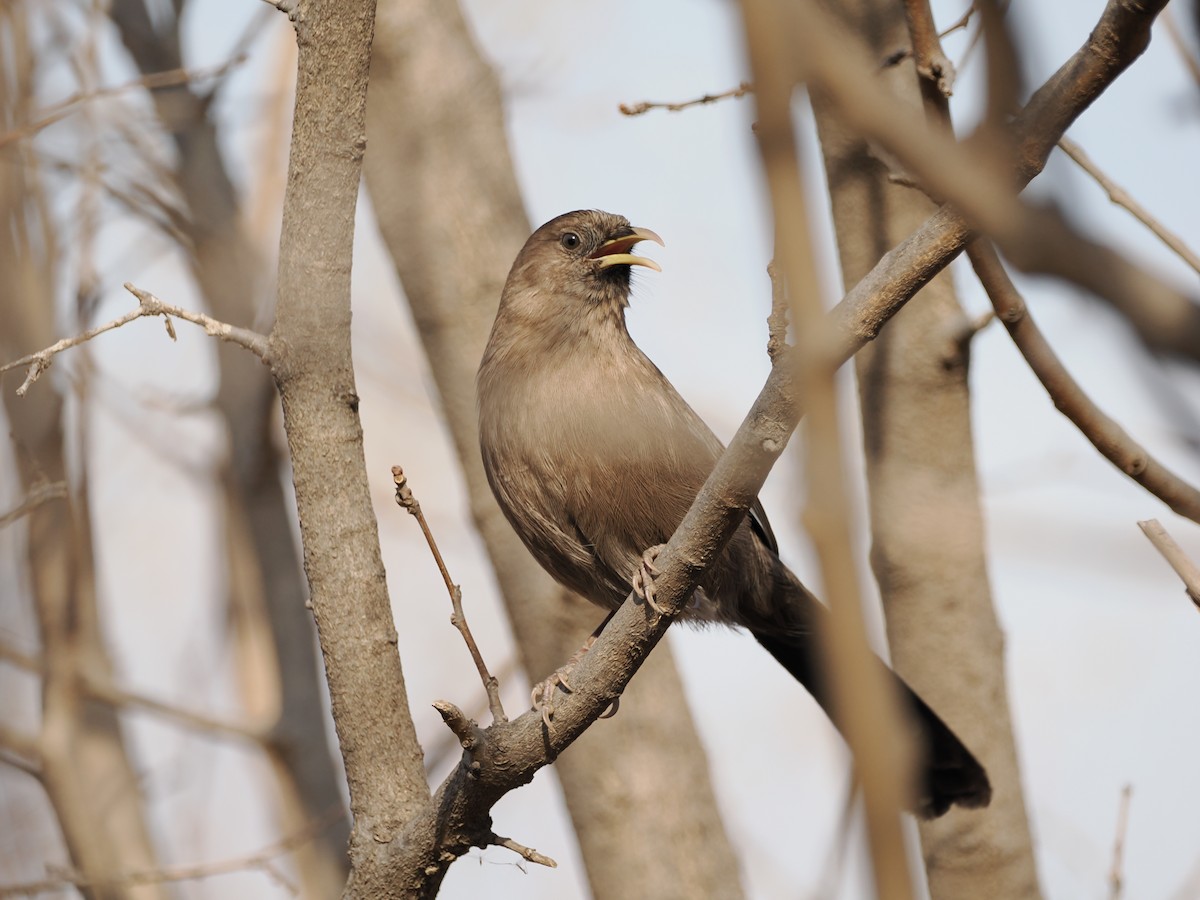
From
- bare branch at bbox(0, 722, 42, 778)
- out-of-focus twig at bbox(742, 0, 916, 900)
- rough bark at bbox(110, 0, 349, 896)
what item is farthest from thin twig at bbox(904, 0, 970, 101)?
bare branch at bbox(0, 722, 42, 778)

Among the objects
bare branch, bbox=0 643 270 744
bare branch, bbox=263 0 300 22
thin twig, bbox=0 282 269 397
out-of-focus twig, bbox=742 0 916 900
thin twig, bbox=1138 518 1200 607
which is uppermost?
bare branch, bbox=263 0 300 22

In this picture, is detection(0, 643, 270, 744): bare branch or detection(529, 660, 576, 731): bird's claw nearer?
detection(529, 660, 576, 731): bird's claw

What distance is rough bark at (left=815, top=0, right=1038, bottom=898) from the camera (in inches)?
160

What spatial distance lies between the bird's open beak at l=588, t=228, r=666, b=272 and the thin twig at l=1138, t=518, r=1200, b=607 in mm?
2283

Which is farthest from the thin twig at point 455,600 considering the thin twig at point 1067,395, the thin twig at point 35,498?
the thin twig at point 35,498

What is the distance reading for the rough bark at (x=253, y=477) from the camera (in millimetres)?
5707

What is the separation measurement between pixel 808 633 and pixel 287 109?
4463mm

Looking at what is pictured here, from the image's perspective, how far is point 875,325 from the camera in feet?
7.30

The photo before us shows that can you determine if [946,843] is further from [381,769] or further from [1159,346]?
Result: [1159,346]

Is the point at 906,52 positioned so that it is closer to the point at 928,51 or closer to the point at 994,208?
the point at 928,51

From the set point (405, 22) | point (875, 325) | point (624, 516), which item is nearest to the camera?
point (875, 325)

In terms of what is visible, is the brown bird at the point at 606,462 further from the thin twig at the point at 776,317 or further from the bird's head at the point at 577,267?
the thin twig at the point at 776,317

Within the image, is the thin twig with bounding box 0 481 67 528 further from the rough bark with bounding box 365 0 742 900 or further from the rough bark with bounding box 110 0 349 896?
the rough bark with bounding box 110 0 349 896

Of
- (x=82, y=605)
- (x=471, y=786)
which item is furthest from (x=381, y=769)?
(x=82, y=605)
